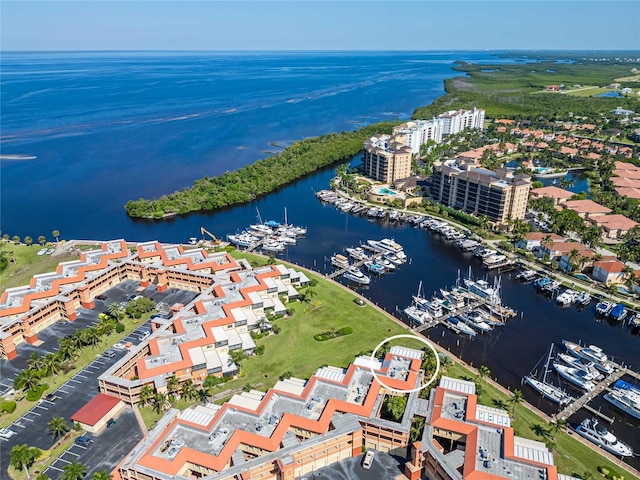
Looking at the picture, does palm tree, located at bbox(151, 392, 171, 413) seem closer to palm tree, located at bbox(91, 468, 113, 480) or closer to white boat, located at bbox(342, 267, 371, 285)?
palm tree, located at bbox(91, 468, 113, 480)

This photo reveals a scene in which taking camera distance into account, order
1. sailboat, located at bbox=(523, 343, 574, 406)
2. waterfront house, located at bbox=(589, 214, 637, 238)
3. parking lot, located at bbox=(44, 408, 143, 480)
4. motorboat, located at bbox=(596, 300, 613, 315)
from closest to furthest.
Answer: parking lot, located at bbox=(44, 408, 143, 480)
sailboat, located at bbox=(523, 343, 574, 406)
motorboat, located at bbox=(596, 300, 613, 315)
waterfront house, located at bbox=(589, 214, 637, 238)

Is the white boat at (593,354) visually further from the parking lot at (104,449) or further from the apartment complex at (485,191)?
the parking lot at (104,449)

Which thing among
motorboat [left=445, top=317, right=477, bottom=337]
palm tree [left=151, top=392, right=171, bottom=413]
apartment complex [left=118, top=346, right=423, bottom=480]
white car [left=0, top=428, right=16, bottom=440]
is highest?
apartment complex [left=118, top=346, right=423, bottom=480]

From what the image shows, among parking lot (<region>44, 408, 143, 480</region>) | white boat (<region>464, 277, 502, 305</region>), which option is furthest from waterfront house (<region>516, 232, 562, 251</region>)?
Answer: parking lot (<region>44, 408, 143, 480</region>)

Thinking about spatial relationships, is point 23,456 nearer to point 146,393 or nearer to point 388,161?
point 146,393

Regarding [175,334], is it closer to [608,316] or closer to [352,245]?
[352,245]

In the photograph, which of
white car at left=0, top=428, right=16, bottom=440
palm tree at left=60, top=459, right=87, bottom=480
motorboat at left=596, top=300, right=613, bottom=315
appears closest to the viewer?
palm tree at left=60, top=459, right=87, bottom=480

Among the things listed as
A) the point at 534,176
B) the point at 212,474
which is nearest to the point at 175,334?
the point at 212,474
